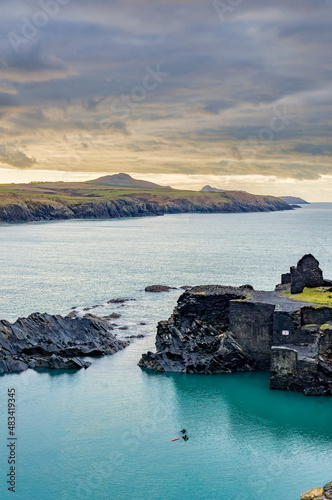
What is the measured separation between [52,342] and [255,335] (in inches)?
625

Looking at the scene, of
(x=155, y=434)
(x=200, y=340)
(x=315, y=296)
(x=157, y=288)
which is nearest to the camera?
(x=155, y=434)

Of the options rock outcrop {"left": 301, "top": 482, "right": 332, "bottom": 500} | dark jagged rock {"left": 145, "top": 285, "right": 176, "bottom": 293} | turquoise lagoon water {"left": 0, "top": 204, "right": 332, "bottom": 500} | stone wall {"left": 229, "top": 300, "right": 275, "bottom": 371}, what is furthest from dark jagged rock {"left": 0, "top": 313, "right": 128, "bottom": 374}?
dark jagged rock {"left": 145, "top": 285, "right": 176, "bottom": 293}

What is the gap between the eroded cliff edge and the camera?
113 feet

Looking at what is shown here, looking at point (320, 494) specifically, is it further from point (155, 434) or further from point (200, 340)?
point (200, 340)

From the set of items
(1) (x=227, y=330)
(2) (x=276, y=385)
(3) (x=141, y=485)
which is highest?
(1) (x=227, y=330)

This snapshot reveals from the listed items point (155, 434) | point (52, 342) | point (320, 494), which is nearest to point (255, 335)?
point (155, 434)

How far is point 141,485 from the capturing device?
2611 cm

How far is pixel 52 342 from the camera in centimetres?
4222

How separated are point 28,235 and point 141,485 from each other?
454ft

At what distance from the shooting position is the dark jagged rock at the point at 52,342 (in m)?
39.9

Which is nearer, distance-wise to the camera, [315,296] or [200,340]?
[200,340]

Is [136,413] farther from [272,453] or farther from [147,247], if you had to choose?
[147,247]

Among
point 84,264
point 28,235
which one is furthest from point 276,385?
point 28,235

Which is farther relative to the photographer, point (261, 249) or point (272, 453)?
point (261, 249)
